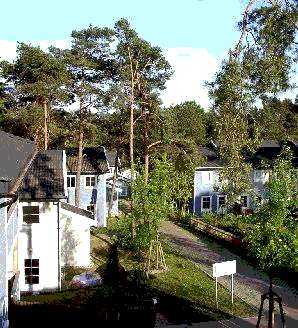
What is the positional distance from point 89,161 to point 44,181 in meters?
18.6

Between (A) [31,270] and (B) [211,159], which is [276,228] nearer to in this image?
(A) [31,270]

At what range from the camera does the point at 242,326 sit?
848 inches

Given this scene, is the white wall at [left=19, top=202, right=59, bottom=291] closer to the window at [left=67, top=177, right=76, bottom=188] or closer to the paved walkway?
the paved walkway

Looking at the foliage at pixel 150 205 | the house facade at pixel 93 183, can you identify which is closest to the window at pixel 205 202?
the house facade at pixel 93 183

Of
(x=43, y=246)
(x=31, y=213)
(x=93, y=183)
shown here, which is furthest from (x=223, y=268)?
(x=93, y=183)

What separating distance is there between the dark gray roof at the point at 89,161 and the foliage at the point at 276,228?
2567 centimetres

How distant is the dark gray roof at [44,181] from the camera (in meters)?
26.0

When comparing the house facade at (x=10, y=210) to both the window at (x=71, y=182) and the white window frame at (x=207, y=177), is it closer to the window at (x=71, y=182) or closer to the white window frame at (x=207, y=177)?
the window at (x=71, y=182)

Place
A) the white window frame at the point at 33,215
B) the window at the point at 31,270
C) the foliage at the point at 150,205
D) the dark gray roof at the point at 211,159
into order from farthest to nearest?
1. the dark gray roof at the point at 211,159
2. the foliage at the point at 150,205
3. the window at the point at 31,270
4. the white window frame at the point at 33,215

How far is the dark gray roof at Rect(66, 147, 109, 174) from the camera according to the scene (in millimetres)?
44056

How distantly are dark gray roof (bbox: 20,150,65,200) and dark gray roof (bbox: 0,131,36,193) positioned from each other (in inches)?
27.8

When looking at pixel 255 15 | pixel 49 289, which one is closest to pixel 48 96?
pixel 49 289

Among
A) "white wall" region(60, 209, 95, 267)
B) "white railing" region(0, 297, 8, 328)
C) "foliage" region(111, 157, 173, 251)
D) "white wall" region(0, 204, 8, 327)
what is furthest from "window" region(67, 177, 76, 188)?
"white wall" region(0, 204, 8, 327)

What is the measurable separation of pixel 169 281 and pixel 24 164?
30.8 ft
